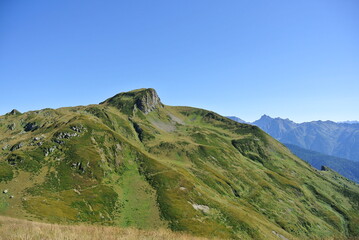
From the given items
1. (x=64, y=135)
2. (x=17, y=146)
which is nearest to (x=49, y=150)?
(x=64, y=135)

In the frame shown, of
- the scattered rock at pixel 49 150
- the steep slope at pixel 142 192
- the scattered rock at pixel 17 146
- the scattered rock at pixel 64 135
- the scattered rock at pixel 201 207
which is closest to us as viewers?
the steep slope at pixel 142 192

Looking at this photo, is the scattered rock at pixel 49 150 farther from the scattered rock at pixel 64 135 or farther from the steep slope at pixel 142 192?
the scattered rock at pixel 64 135

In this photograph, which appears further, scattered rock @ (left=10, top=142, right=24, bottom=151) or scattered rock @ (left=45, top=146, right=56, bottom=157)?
scattered rock @ (left=10, top=142, right=24, bottom=151)

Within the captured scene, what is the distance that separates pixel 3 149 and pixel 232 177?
15291cm

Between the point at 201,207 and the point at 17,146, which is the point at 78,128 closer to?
the point at 17,146

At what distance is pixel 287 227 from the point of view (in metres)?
126

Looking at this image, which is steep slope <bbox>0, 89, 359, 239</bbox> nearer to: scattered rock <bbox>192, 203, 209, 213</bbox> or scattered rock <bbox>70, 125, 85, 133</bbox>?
scattered rock <bbox>192, 203, 209, 213</bbox>

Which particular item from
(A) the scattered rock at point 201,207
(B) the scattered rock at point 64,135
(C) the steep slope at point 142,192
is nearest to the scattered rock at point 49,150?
(C) the steep slope at point 142,192

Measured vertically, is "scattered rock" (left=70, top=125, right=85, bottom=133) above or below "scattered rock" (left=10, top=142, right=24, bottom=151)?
above

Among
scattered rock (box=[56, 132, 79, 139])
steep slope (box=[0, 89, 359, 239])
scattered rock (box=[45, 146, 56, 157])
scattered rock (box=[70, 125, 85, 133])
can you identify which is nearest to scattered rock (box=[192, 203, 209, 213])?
steep slope (box=[0, 89, 359, 239])

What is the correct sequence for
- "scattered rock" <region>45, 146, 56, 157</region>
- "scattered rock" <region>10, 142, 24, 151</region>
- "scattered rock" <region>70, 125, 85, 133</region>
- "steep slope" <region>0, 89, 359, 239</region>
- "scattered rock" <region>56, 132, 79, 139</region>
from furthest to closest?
"scattered rock" <region>70, 125, 85, 133</region>
"scattered rock" <region>56, 132, 79, 139</region>
"scattered rock" <region>10, 142, 24, 151</region>
"scattered rock" <region>45, 146, 56, 157</region>
"steep slope" <region>0, 89, 359, 239</region>

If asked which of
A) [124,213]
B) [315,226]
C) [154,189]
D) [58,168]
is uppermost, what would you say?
[58,168]

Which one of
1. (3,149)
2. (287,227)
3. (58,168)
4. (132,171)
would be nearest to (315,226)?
(287,227)

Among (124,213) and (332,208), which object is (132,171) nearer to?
(124,213)
